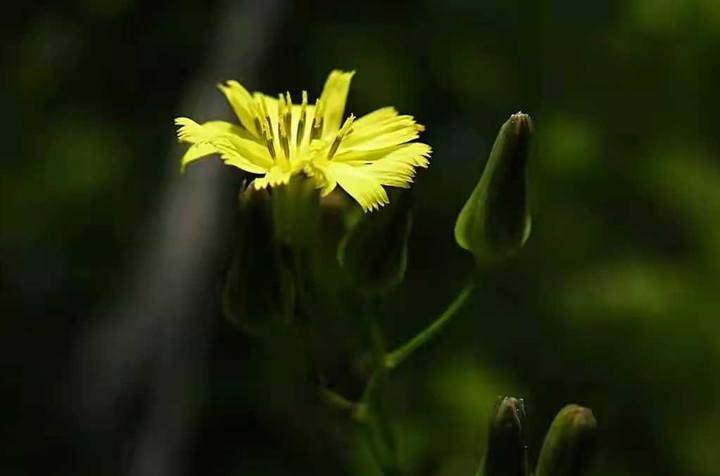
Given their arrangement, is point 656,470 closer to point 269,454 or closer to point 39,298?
point 269,454

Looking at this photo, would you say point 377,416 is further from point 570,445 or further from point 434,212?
point 434,212

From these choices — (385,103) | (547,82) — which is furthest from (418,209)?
(547,82)

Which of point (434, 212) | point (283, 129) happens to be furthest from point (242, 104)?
point (434, 212)

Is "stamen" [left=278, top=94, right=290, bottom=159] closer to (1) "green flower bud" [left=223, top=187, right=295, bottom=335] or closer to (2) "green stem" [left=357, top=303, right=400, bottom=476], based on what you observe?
(1) "green flower bud" [left=223, top=187, right=295, bottom=335]

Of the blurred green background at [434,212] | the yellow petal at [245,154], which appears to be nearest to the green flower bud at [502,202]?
the yellow petal at [245,154]

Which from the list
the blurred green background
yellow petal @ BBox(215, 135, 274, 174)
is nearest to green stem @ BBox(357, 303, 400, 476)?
yellow petal @ BBox(215, 135, 274, 174)
